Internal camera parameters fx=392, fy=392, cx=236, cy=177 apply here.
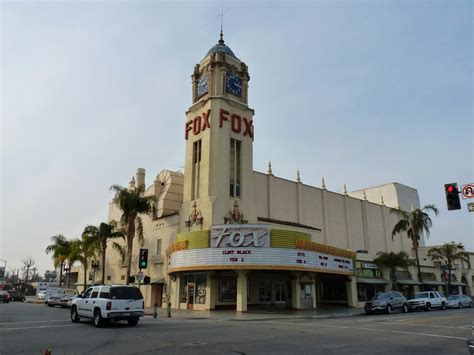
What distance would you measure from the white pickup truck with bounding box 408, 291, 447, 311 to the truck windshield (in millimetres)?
24428

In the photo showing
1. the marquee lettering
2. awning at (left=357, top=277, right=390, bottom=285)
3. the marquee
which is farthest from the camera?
awning at (left=357, top=277, right=390, bottom=285)

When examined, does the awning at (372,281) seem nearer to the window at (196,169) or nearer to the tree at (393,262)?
the tree at (393,262)

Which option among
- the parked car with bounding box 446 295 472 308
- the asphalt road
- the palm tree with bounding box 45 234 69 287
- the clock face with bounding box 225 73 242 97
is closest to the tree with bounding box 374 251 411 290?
the parked car with bounding box 446 295 472 308

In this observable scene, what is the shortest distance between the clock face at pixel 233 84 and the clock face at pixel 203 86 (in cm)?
220

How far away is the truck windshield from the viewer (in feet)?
59.7

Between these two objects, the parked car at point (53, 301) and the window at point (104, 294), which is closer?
the window at point (104, 294)

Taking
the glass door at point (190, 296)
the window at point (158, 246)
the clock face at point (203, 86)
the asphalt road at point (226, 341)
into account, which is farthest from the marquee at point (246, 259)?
the clock face at point (203, 86)

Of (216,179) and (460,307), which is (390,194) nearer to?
(460,307)

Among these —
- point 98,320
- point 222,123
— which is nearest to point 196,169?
point 222,123

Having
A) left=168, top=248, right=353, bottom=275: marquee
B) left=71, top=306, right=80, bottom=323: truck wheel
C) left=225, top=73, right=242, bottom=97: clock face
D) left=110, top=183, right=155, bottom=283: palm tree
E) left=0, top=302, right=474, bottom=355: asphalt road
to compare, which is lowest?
left=0, top=302, right=474, bottom=355: asphalt road

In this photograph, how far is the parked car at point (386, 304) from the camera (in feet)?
97.3

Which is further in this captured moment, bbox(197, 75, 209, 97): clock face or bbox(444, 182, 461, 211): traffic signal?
bbox(197, 75, 209, 97): clock face

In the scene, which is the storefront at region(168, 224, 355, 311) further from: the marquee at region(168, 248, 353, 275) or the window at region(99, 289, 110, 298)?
the window at region(99, 289, 110, 298)

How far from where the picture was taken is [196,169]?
40.0 m
